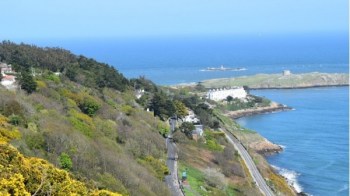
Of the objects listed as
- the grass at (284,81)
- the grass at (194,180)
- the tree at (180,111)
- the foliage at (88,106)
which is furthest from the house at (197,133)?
the grass at (284,81)

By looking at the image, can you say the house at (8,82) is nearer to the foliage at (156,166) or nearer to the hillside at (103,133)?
the hillside at (103,133)

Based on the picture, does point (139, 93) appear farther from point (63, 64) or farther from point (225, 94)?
point (225, 94)

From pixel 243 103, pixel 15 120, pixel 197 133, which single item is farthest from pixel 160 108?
pixel 243 103

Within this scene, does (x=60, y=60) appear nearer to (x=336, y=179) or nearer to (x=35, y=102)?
(x=35, y=102)

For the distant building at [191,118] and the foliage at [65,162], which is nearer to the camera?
the foliage at [65,162]

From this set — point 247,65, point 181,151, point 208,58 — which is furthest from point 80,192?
point 208,58

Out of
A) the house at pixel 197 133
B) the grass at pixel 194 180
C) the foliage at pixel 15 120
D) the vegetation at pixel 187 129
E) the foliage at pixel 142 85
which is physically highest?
the foliage at pixel 142 85

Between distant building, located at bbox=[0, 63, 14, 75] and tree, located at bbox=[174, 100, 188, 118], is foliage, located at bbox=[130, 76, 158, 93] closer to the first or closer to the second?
tree, located at bbox=[174, 100, 188, 118]

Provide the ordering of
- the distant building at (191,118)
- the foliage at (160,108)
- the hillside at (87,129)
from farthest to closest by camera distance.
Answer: the distant building at (191,118)
the foliage at (160,108)
the hillside at (87,129)
